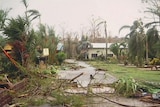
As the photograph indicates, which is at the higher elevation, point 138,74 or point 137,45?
point 137,45

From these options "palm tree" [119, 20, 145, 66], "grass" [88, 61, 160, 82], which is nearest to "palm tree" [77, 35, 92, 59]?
"palm tree" [119, 20, 145, 66]

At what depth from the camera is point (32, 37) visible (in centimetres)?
1387

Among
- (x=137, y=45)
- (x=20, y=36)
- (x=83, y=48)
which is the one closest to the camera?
(x=20, y=36)

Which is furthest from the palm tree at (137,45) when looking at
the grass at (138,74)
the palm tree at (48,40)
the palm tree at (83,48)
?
the palm tree at (83,48)

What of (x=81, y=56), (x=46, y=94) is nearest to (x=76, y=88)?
(x=46, y=94)

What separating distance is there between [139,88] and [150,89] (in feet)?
1.48

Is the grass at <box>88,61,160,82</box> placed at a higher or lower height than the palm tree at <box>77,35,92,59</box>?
lower

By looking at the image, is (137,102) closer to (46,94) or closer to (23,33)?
(46,94)

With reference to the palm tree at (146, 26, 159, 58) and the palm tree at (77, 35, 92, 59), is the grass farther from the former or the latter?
the palm tree at (77, 35, 92, 59)

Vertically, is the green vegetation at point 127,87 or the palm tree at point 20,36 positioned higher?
the palm tree at point 20,36

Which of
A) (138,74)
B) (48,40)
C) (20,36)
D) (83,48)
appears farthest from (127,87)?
(83,48)

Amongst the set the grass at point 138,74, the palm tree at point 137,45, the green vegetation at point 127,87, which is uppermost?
the palm tree at point 137,45

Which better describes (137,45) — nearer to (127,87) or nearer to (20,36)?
(20,36)

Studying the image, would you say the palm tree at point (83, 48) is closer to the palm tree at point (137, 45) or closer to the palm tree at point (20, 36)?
the palm tree at point (137, 45)
